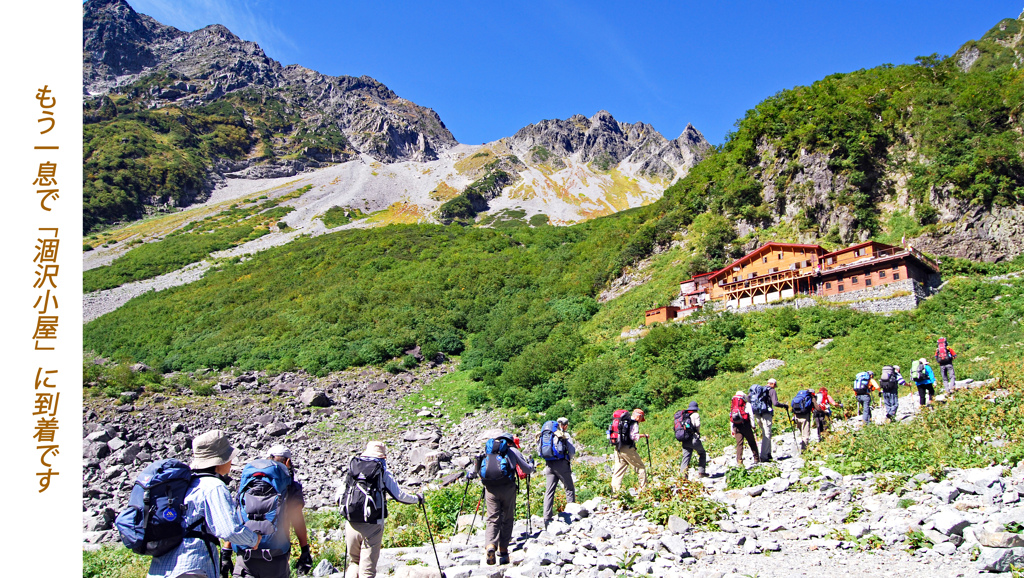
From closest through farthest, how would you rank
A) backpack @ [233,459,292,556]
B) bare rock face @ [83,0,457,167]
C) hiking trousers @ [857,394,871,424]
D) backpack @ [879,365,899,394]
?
backpack @ [233,459,292,556] < backpack @ [879,365,899,394] < hiking trousers @ [857,394,871,424] < bare rock face @ [83,0,457,167]

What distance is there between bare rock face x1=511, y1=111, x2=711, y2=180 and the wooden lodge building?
437 ft

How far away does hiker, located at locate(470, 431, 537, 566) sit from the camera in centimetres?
666

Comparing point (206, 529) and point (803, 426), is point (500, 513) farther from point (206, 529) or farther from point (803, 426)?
point (803, 426)

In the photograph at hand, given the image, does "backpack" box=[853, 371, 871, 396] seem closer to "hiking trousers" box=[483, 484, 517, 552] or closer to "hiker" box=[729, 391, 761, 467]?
"hiker" box=[729, 391, 761, 467]

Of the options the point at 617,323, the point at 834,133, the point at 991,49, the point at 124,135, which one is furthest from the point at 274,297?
the point at 991,49

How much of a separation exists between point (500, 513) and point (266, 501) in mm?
3285

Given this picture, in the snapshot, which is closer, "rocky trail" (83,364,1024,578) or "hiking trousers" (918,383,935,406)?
"rocky trail" (83,364,1024,578)

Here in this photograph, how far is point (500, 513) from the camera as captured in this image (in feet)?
22.2

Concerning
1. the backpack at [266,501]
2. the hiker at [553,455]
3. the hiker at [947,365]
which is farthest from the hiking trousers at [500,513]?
the hiker at [947,365]

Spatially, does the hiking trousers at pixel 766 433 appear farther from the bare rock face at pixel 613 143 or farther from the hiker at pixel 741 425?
the bare rock face at pixel 613 143

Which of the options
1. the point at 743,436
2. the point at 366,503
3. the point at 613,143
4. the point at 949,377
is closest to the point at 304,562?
the point at 366,503

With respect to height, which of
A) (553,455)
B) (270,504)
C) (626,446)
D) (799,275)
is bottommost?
(626,446)

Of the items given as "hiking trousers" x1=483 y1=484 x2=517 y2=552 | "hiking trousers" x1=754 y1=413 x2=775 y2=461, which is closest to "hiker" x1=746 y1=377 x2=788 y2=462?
"hiking trousers" x1=754 y1=413 x2=775 y2=461

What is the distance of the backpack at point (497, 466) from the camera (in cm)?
664
